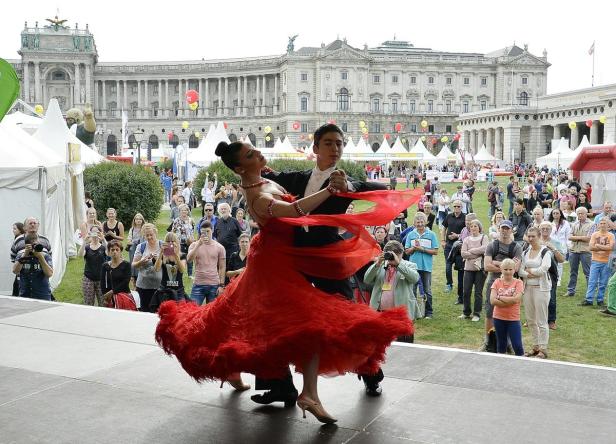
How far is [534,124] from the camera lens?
3433 inches

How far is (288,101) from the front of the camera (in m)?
98.7

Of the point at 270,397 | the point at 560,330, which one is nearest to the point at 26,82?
the point at 560,330

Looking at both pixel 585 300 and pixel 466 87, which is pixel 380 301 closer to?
pixel 585 300

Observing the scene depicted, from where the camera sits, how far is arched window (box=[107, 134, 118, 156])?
10744 centimetres

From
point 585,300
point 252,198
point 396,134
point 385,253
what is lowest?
point 585,300

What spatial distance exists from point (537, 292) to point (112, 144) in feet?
348

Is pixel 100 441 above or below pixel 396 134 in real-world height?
below

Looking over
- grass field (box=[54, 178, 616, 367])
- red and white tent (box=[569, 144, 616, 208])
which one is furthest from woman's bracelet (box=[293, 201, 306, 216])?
red and white tent (box=[569, 144, 616, 208])

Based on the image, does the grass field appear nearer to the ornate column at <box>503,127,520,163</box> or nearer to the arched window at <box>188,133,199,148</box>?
the ornate column at <box>503,127,520,163</box>

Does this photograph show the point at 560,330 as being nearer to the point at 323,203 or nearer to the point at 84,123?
the point at 323,203

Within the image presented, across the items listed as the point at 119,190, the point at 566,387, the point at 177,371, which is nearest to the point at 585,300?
the point at 566,387

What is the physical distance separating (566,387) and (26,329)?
176 inches

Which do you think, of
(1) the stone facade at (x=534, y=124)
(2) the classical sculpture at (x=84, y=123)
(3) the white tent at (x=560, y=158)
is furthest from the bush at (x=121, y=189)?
(1) the stone facade at (x=534, y=124)

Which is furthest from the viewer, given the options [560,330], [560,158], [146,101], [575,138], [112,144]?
[112,144]
